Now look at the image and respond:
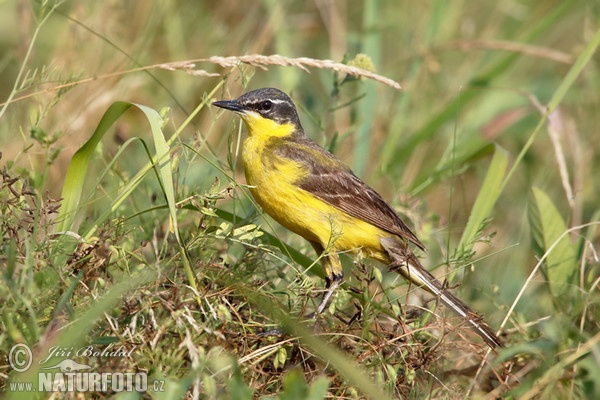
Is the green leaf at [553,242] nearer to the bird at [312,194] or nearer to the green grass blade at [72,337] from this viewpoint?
the bird at [312,194]

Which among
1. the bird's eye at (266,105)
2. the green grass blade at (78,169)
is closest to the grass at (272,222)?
the green grass blade at (78,169)

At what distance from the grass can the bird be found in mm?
159

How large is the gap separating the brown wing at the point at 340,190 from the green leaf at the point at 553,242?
0.75 metres

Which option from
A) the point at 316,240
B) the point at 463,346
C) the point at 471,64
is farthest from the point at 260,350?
the point at 471,64

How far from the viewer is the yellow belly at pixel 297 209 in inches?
199

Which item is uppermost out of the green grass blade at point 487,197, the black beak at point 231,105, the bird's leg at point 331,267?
the black beak at point 231,105

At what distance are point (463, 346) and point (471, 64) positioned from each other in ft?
15.0

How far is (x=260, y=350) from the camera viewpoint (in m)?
3.82

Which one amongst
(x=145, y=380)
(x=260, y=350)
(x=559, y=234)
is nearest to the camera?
(x=145, y=380)

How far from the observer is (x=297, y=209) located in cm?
511

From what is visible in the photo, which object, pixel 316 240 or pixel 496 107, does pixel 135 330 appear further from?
pixel 496 107

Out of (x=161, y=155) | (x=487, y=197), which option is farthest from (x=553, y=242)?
(x=161, y=155)

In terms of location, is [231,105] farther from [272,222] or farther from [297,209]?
[272,222]

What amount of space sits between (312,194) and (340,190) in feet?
0.81
